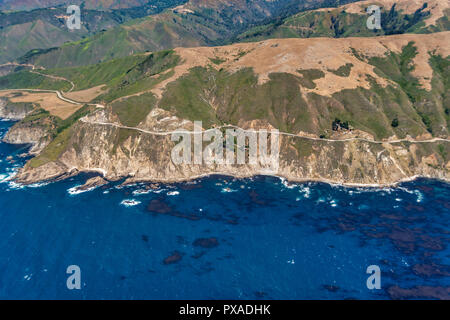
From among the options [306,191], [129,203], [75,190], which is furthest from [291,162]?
[75,190]

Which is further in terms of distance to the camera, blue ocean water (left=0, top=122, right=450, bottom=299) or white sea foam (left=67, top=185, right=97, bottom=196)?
white sea foam (left=67, top=185, right=97, bottom=196)

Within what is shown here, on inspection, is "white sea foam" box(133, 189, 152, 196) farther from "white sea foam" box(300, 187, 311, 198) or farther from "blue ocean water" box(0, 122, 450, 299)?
"white sea foam" box(300, 187, 311, 198)

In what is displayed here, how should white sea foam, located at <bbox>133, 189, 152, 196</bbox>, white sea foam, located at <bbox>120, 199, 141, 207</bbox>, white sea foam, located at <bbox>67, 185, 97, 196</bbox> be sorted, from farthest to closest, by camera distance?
white sea foam, located at <bbox>133, 189, 152, 196</bbox>
white sea foam, located at <bbox>67, 185, 97, 196</bbox>
white sea foam, located at <bbox>120, 199, 141, 207</bbox>

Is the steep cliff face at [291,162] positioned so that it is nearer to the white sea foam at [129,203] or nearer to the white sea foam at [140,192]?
the white sea foam at [140,192]

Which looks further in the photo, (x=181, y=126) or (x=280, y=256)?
(x=181, y=126)

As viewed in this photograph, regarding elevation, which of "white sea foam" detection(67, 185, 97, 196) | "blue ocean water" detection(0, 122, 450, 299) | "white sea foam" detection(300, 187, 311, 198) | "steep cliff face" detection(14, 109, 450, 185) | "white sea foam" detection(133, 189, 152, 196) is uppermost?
"steep cliff face" detection(14, 109, 450, 185)

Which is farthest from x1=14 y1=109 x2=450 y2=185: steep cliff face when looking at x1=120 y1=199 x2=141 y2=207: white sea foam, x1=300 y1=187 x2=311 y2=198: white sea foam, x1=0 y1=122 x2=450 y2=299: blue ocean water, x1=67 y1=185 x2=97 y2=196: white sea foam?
x1=120 y1=199 x2=141 y2=207: white sea foam

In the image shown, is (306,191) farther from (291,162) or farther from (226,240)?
(226,240)

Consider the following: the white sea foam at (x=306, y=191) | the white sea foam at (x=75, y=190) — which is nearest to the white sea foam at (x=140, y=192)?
the white sea foam at (x=75, y=190)

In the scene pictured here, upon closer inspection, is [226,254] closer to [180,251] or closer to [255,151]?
[180,251]

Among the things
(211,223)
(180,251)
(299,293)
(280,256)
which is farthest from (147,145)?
(299,293)
